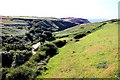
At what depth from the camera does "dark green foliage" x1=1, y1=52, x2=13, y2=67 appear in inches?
2232

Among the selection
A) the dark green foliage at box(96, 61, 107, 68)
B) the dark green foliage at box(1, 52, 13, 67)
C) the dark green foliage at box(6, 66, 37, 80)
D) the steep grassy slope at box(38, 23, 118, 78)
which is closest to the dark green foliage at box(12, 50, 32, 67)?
the dark green foliage at box(1, 52, 13, 67)

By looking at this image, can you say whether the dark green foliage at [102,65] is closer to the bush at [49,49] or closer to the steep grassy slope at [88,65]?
the steep grassy slope at [88,65]

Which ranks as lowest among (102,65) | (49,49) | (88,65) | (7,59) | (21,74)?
(7,59)

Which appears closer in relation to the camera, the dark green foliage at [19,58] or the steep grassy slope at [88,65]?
the steep grassy slope at [88,65]

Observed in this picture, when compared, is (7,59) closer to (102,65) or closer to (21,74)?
(21,74)

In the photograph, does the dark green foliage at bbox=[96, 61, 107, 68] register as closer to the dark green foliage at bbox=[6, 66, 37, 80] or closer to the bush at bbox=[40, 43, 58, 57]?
the dark green foliage at bbox=[6, 66, 37, 80]

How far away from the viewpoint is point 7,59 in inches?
2271

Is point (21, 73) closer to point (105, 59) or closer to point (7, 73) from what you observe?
point (7, 73)

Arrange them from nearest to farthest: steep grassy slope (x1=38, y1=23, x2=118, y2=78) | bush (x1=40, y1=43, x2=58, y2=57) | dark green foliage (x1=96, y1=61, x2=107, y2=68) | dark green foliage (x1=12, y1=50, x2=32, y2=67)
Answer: steep grassy slope (x1=38, y1=23, x2=118, y2=78) < dark green foliage (x1=96, y1=61, x2=107, y2=68) < dark green foliage (x1=12, y1=50, x2=32, y2=67) < bush (x1=40, y1=43, x2=58, y2=57)

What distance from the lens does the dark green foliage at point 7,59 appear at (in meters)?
56.7

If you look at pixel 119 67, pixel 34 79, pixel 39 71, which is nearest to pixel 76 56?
pixel 39 71

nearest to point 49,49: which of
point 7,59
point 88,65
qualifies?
point 7,59

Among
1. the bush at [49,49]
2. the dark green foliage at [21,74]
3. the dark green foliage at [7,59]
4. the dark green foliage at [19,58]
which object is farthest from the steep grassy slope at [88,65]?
the dark green foliage at [7,59]

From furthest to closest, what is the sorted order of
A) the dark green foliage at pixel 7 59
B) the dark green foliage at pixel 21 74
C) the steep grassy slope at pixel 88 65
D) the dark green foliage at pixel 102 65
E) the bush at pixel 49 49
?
1. the bush at pixel 49 49
2. the dark green foliage at pixel 7 59
3. the dark green foliage at pixel 21 74
4. the dark green foliage at pixel 102 65
5. the steep grassy slope at pixel 88 65
